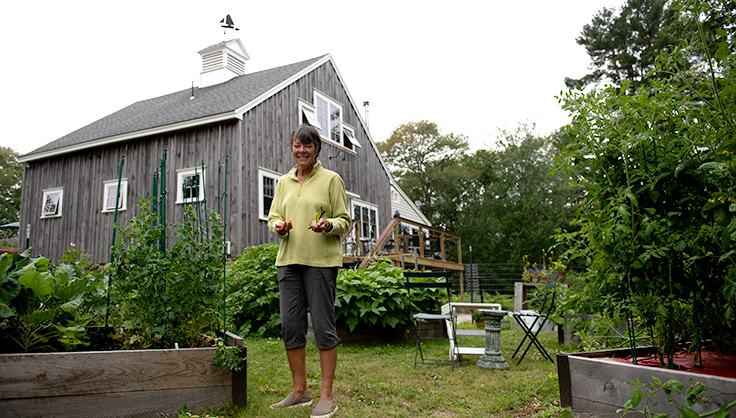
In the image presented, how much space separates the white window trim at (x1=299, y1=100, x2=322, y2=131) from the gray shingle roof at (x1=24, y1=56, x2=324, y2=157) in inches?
33.7

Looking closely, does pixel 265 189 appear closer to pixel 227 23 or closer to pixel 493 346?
pixel 227 23

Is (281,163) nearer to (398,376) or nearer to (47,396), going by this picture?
(398,376)

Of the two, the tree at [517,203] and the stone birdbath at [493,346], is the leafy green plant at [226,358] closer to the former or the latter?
the stone birdbath at [493,346]

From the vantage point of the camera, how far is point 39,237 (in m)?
12.9

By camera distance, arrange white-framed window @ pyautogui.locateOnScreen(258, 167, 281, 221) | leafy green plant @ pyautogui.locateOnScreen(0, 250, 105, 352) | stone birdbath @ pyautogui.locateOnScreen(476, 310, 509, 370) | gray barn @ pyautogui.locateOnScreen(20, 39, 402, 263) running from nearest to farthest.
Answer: leafy green plant @ pyautogui.locateOnScreen(0, 250, 105, 352) → stone birdbath @ pyautogui.locateOnScreen(476, 310, 509, 370) → gray barn @ pyautogui.locateOnScreen(20, 39, 402, 263) → white-framed window @ pyautogui.locateOnScreen(258, 167, 281, 221)

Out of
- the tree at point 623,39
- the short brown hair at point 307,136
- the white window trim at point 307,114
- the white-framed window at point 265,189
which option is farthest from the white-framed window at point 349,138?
the short brown hair at point 307,136

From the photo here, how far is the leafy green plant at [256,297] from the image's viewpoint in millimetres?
6238

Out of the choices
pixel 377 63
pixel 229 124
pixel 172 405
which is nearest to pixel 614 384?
pixel 172 405

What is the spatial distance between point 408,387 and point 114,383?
6.57 feet

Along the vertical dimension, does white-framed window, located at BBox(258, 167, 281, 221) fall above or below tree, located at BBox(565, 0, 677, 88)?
below

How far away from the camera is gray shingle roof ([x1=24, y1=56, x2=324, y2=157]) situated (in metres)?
11.3

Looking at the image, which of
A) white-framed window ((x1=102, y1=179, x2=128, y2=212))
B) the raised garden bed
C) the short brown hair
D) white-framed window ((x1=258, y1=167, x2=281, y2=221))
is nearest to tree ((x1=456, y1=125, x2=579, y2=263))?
white-framed window ((x1=258, y1=167, x2=281, y2=221))

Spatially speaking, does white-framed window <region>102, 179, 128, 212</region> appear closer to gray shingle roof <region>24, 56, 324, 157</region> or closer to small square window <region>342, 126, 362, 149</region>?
gray shingle roof <region>24, 56, 324, 157</region>

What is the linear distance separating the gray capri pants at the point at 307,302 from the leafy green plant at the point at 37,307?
1.07m
